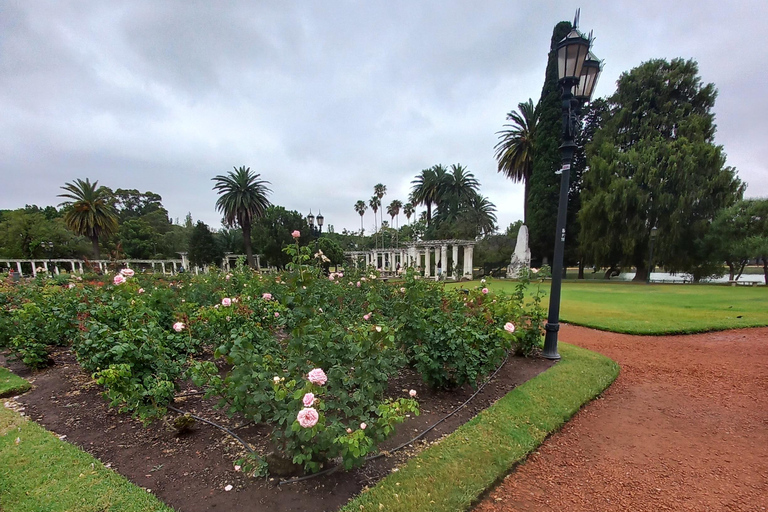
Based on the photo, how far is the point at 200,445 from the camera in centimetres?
247

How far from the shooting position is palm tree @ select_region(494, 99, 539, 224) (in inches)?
1118

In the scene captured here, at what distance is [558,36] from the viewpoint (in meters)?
24.9

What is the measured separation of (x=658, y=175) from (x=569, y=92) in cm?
2110

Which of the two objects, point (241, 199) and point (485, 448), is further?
point (241, 199)

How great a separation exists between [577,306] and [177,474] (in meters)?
10.8

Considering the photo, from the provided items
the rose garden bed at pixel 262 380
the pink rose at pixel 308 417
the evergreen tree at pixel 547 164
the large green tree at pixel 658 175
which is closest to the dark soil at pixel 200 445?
the rose garden bed at pixel 262 380

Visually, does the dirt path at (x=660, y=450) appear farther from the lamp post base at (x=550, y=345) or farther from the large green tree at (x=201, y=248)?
the large green tree at (x=201, y=248)

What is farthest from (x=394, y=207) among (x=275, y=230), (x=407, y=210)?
(x=275, y=230)

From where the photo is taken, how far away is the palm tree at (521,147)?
28.4 m

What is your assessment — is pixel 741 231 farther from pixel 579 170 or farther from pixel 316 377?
pixel 316 377

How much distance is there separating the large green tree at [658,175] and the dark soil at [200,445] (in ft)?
72.9

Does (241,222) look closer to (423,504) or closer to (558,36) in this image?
(558,36)

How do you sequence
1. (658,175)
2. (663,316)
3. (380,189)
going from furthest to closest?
(380,189)
(658,175)
(663,316)

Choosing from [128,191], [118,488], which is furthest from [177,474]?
[128,191]
